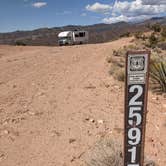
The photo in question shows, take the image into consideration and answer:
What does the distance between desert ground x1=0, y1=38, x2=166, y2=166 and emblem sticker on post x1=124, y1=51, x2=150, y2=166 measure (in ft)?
5.48

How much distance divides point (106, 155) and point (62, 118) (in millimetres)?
2231

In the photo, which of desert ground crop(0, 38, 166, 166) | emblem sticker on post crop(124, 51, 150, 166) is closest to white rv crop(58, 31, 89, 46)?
desert ground crop(0, 38, 166, 166)

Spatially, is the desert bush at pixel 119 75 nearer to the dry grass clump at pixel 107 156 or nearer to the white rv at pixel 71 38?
the dry grass clump at pixel 107 156

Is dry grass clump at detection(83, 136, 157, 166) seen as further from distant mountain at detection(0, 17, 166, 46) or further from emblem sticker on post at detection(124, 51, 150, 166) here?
distant mountain at detection(0, 17, 166, 46)

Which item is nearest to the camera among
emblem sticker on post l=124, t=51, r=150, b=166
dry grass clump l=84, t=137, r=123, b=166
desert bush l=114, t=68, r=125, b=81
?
emblem sticker on post l=124, t=51, r=150, b=166

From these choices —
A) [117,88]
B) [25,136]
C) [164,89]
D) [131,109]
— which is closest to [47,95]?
[117,88]

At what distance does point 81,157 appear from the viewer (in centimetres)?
486

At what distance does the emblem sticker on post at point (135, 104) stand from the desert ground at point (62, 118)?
65.7 inches

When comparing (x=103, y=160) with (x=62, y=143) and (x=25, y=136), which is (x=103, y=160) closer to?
(x=62, y=143)

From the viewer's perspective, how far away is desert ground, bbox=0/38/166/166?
5004 mm

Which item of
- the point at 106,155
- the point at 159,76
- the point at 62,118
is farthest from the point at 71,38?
the point at 106,155

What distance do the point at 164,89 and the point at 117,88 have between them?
3.82ft

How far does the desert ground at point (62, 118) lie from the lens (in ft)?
16.4

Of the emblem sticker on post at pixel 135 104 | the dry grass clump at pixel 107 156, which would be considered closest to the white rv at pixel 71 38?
the dry grass clump at pixel 107 156
